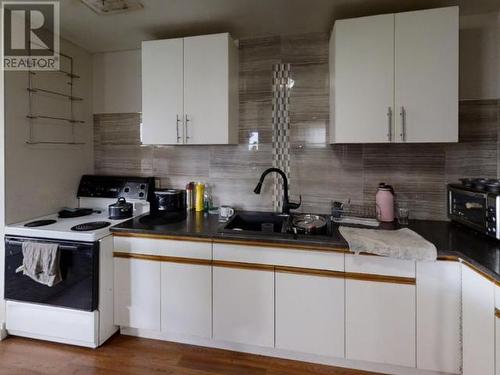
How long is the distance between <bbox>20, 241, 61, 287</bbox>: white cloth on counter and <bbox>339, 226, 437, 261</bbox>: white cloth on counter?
69.0 inches

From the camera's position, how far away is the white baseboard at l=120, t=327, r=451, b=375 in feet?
5.57

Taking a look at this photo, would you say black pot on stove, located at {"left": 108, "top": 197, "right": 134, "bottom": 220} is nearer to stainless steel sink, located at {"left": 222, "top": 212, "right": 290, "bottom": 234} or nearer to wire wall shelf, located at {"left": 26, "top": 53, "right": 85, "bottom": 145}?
wire wall shelf, located at {"left": 26, "top": 53, "right": 85, "bottom": 145}

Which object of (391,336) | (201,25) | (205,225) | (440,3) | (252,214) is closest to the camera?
(391,336)

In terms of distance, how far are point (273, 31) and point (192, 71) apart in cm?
70

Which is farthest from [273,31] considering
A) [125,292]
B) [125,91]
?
[125,292]


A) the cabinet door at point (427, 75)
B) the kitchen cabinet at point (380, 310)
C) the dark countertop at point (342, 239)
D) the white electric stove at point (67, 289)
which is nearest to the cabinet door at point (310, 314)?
the kitchen cabinet at point (380, 310)

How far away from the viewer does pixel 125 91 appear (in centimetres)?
261

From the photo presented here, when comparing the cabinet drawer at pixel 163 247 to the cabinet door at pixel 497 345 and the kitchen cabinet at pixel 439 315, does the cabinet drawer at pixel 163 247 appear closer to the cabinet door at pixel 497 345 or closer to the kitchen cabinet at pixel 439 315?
the kitchen cabinet at pixel 439 315

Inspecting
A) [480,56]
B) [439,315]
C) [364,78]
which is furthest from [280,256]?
[480,56]

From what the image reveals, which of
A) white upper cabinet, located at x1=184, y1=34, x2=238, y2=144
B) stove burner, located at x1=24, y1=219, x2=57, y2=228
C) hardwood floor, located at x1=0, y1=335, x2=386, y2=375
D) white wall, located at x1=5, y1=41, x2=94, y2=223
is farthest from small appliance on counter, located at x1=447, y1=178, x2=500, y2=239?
white wall, located at x1=5, y1=41, x2=94, y2=223

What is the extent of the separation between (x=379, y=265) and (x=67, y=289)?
1891mm

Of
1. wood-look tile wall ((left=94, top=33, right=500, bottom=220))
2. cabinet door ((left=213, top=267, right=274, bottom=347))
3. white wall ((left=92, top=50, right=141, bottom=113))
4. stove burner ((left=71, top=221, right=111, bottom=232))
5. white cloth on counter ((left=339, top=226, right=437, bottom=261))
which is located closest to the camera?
white cloth on counter ((left=339, top=226, right=437, bottom=261))

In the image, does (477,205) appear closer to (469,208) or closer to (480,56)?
(469,208)

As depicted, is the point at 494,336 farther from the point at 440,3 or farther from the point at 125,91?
the point at 125,91
